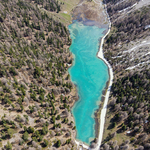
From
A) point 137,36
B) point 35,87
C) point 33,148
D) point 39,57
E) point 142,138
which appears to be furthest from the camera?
point 137,36

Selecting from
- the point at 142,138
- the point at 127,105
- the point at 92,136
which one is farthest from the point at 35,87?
the point at 142,138

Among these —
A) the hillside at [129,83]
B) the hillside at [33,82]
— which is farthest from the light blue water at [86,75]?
the hillside at [129,83]

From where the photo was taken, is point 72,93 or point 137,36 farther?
point 137,36

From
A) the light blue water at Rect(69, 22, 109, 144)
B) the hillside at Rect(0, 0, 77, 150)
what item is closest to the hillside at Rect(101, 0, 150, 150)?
the light blue water at Rect(69, 22, 109, 144)

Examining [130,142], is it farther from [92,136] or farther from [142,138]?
[92,136]

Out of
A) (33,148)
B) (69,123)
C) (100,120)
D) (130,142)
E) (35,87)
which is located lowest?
(130,142)

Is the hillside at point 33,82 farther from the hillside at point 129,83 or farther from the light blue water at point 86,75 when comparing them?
the hillside at point 129,83

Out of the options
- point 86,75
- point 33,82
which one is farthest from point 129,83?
point 33,82
